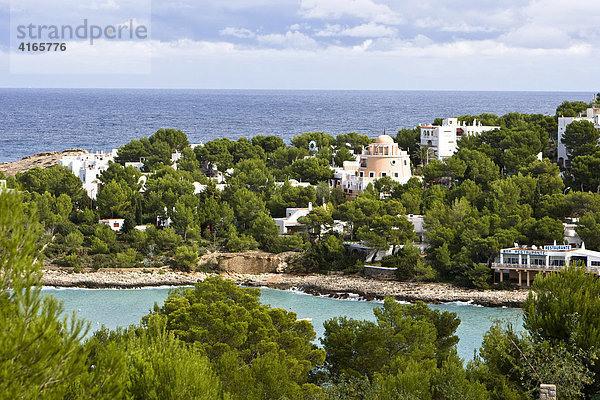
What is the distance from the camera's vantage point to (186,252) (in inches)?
962

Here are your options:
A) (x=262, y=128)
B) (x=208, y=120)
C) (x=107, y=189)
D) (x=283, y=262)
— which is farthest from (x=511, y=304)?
(x=208, y=120)

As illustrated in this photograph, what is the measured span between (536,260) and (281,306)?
6.52 metres

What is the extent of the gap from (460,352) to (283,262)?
8431mm

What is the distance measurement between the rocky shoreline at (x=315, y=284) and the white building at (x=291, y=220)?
2737 mm

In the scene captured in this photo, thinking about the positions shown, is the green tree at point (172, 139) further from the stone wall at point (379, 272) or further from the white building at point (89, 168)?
the stone wall at point (379, 272)

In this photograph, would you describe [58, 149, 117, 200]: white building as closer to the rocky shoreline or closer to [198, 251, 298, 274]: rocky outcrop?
the rocky shoreline

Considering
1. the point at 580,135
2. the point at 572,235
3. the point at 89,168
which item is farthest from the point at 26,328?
the point at 89,168

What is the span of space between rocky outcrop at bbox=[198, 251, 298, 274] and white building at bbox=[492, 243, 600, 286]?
6044 mm

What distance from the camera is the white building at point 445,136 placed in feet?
113

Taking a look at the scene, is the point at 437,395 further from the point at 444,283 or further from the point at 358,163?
the point at 358,163

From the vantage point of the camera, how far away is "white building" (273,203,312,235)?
87.7 feet

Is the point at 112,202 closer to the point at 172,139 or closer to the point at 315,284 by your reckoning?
the point at 315,284

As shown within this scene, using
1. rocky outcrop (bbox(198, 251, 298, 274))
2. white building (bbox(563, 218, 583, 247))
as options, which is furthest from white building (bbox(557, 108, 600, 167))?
rocky outcrop (bbox(198, 251, 298, 274))

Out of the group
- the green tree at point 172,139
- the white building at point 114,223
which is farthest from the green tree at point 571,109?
the white building at point 114,223
